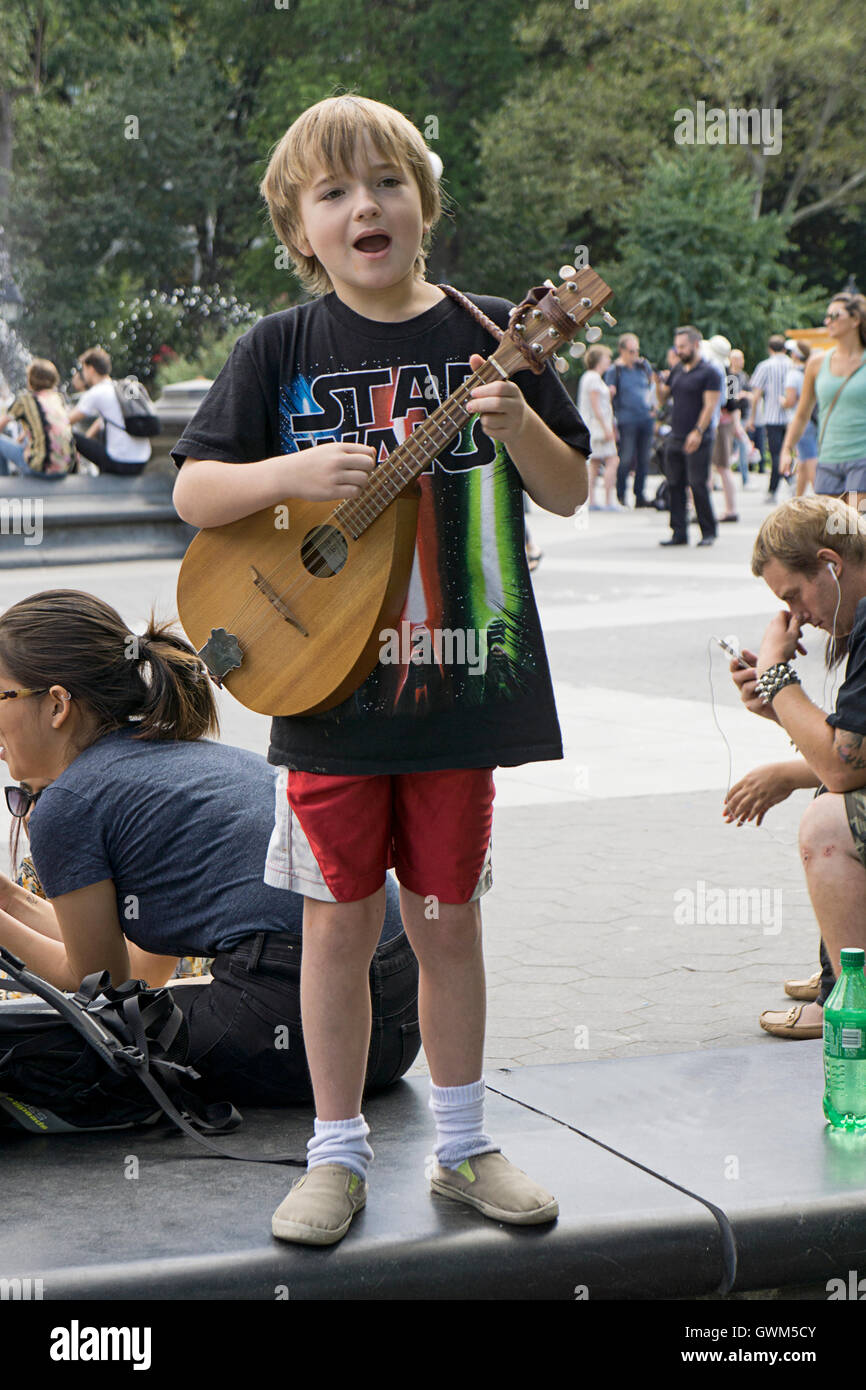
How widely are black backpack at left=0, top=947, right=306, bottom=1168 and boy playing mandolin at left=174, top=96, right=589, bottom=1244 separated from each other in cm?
38

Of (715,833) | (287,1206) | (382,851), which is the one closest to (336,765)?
(382,851)

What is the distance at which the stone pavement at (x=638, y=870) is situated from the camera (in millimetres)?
4387

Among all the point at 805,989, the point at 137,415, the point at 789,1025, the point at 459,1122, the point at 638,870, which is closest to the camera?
the point at 459,1122

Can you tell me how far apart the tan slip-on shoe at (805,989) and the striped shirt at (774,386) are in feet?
58.9

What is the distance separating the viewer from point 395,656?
2.78 metres

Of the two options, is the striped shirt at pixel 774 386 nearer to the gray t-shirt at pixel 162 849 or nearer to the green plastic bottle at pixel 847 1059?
the green plastic bottle at pixel 847 1059

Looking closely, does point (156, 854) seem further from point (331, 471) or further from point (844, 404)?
point (844, 404)

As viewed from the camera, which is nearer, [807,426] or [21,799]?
[21,799]

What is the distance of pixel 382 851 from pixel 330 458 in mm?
653

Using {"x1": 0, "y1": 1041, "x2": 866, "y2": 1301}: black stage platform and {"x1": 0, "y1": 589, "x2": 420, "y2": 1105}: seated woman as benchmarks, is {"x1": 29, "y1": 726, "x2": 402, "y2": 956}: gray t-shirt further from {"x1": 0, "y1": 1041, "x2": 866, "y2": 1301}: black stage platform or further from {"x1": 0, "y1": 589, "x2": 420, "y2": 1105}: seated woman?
{"x1": 0, "y1": 1041, "x2": 866, "y2": 1301}: black stage platform

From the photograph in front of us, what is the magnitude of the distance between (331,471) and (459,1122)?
1.12 m

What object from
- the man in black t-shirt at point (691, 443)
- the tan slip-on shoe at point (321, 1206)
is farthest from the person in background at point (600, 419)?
the tan slip-on shoe at point (321, 1206)

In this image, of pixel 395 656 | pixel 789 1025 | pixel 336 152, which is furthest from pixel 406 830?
pixel 789 1025
